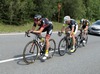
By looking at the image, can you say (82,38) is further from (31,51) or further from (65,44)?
(31,51)

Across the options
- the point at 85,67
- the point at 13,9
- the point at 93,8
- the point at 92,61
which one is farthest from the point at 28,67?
the point at 93,8

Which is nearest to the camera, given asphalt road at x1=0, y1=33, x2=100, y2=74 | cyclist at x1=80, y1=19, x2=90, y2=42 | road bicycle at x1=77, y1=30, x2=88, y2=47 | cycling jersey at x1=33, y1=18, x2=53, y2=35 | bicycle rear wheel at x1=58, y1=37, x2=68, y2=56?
asphalt road at x1=0, y1=33, x2=100, y2=74

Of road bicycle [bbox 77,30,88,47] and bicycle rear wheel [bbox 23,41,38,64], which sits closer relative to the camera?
bicycle rear wheel [bbox 23,41,38,64]

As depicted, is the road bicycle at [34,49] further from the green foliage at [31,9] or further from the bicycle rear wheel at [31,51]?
the green foliage at [31,9]

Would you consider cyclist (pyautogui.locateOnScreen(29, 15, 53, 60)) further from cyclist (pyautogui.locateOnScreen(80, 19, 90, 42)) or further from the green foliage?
the green foliage

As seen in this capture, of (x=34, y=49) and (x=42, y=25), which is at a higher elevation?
(x=42, y=25)

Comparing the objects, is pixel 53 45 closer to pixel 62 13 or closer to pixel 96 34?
pixel 96 34

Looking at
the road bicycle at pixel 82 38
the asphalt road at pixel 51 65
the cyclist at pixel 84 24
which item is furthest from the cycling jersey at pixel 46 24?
the cyclist at pixel 84 24

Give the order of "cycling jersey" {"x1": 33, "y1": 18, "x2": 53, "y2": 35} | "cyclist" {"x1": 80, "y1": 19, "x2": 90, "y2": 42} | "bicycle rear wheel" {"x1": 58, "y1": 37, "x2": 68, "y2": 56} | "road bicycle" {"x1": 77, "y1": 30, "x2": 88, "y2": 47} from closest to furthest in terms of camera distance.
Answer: "cycling jersey" {"x1": 33, "y1": 18, "x2": 53, "y2": 35}
"bicycle rear wheel" {"x1": 58, "y1": 37, "x2": 68, "y2": 56}
"road bicycle" {"x1": 77, "y1": 30, "x2": 88, "y2": 47}
"cyclist" {"x1": 80, "y1": 19, "x2": 90, "y2": 42}

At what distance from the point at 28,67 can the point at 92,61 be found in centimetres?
299

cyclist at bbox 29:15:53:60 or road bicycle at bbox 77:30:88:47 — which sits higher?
cyclist at bbox 29:15:53:60

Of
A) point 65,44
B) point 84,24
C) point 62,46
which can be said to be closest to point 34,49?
point 62,46

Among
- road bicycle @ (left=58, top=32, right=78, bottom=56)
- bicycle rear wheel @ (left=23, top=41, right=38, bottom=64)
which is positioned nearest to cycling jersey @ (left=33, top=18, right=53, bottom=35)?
bicycle rear wheel @ (left=23, top=41, right=38, bottom=64)

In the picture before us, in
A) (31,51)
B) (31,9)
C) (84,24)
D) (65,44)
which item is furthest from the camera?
(31,9)
